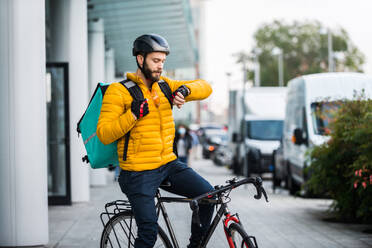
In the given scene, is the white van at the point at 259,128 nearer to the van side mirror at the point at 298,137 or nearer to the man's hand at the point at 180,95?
the van side mirror at the point at 298,137

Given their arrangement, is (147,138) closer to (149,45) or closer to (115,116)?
(115,116)

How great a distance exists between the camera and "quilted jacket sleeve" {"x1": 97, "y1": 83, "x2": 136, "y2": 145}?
4.46 metres

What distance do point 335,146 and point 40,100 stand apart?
4.47m

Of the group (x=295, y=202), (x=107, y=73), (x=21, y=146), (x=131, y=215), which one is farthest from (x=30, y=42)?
(x=107, y=73)

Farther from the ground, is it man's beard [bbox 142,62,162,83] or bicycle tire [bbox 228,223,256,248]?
man's beard [bbox 142,62,162,83]

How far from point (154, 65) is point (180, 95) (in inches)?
10.6

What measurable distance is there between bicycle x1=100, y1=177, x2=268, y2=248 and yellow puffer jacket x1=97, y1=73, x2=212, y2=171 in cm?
29

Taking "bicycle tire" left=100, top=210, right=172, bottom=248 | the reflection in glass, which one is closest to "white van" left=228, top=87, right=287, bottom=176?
the reflection in glass

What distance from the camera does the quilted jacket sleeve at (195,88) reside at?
481 cm

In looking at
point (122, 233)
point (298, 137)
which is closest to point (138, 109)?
point (122, 233)

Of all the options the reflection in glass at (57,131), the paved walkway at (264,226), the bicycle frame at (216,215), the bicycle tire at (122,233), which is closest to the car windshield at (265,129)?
the paved walkway at (264,226)

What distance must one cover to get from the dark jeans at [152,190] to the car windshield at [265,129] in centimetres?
1764

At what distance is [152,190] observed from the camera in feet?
15.4

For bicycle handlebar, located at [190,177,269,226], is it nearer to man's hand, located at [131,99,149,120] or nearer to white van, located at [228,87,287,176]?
man's hand, located at [131,99,149,120]
